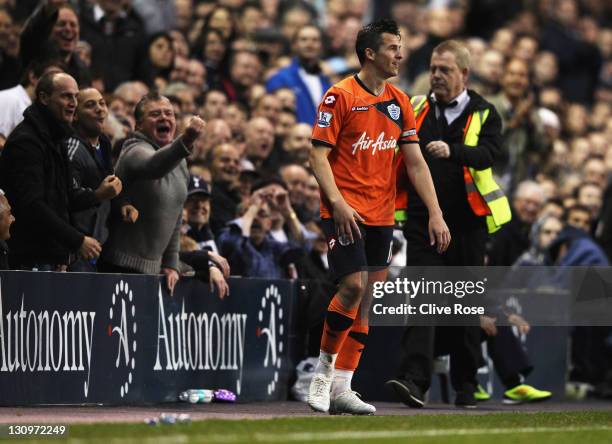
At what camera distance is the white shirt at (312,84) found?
18125 millimetres

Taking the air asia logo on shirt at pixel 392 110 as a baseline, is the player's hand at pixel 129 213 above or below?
below

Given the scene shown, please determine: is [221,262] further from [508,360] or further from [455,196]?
[508,360]

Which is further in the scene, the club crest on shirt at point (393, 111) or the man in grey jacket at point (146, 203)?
the man in grey jacket at point (146, 203)

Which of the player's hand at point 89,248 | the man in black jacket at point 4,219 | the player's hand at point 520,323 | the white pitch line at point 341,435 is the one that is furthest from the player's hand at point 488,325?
the man in black jacket at point 4,219

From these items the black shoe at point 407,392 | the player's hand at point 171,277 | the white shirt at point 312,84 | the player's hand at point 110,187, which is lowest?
the black shoe at point 407,392

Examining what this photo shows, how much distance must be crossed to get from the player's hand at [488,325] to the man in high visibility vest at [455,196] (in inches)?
35.2

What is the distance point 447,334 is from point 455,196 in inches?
47.0

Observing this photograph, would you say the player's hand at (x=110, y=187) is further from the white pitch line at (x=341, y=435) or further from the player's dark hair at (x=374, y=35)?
the white pitch line at (x=341, y=435)

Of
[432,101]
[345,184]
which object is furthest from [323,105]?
[432,101]

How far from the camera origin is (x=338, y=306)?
10.7m

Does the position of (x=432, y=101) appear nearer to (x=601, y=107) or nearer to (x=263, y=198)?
(x=263, y=198)

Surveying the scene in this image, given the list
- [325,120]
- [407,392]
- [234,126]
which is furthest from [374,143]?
[234,126]

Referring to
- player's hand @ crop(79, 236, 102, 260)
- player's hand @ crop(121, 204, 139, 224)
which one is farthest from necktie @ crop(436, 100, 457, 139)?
player's hand @ crop(79, 236, 102, 260)

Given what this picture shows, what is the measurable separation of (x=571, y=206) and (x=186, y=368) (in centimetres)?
661
